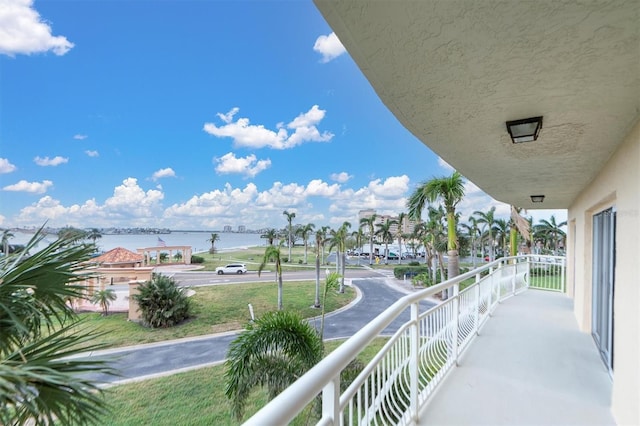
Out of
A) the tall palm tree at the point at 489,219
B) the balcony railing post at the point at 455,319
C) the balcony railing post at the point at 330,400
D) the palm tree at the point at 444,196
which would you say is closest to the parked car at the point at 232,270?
the tall palm tree at the point at 489,219

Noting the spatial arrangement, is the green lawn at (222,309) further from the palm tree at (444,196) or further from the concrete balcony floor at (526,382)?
the concrete balcony floor at (526,382)

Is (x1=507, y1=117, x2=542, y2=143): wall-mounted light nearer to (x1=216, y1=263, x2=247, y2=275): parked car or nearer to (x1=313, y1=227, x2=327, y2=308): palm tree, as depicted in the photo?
(x1=313, y1=227, x2=327, y2=308): palm tree

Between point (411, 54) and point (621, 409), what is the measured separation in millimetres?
2932

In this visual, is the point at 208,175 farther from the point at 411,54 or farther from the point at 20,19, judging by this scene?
the point at 411,54

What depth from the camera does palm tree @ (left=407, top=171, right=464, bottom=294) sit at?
360 inches

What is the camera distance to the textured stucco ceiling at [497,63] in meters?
1.00

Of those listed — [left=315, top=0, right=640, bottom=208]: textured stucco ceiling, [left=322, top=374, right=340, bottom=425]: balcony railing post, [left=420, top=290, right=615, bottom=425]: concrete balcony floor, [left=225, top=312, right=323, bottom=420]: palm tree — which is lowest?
[left=225, top=312, right=323, bottom=420]: palm tree

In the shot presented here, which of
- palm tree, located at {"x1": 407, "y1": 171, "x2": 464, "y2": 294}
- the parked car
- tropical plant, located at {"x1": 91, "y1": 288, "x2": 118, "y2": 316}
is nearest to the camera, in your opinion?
palm tree, located at {"x1": 407, "y1": 171, "x2": 464, "y2": 294}

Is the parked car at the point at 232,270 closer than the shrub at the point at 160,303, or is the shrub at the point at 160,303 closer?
the shrub at the point at 160,303

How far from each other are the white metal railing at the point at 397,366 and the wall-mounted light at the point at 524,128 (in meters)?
1.27

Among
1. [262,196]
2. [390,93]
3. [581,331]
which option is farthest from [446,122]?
[262,196]

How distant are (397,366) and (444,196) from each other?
8366 mm

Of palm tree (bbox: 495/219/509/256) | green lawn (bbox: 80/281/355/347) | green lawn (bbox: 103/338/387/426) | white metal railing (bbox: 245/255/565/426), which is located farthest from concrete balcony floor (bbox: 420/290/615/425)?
palm tree (bbox: 495/219/509/256)

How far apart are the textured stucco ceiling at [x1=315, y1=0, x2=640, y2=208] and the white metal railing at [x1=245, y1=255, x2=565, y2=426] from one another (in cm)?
116
